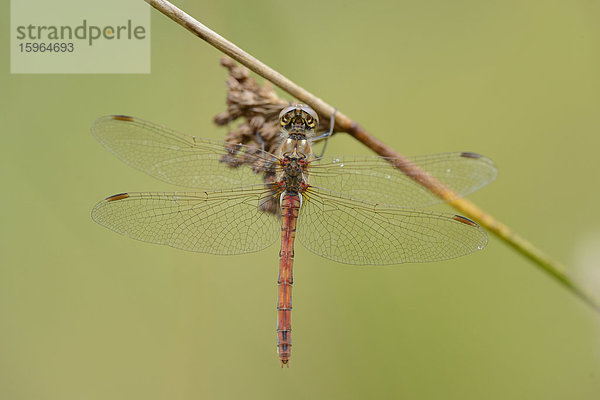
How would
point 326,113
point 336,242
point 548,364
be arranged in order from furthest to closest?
point 548,364 → point 336,242 → point 326,113

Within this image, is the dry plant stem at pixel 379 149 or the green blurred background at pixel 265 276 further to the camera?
the green blurred background at pixel 265 276

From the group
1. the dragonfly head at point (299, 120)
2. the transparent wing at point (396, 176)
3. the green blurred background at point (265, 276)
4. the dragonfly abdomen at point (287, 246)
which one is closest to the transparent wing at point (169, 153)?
the dragonfly head at point (299, 120)

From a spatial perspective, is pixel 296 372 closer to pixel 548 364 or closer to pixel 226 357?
pixel 226 357

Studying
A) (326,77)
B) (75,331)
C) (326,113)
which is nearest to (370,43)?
(326,77)

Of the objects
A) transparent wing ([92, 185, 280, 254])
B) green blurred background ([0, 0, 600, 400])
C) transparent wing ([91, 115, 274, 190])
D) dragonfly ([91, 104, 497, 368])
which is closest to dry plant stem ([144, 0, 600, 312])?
dragonfly ([91, 104, 497, 368])

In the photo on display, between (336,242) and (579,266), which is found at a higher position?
(336,242)

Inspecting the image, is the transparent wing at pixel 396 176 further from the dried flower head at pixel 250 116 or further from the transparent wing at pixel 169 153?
the transparent wing at pixel 169 153
